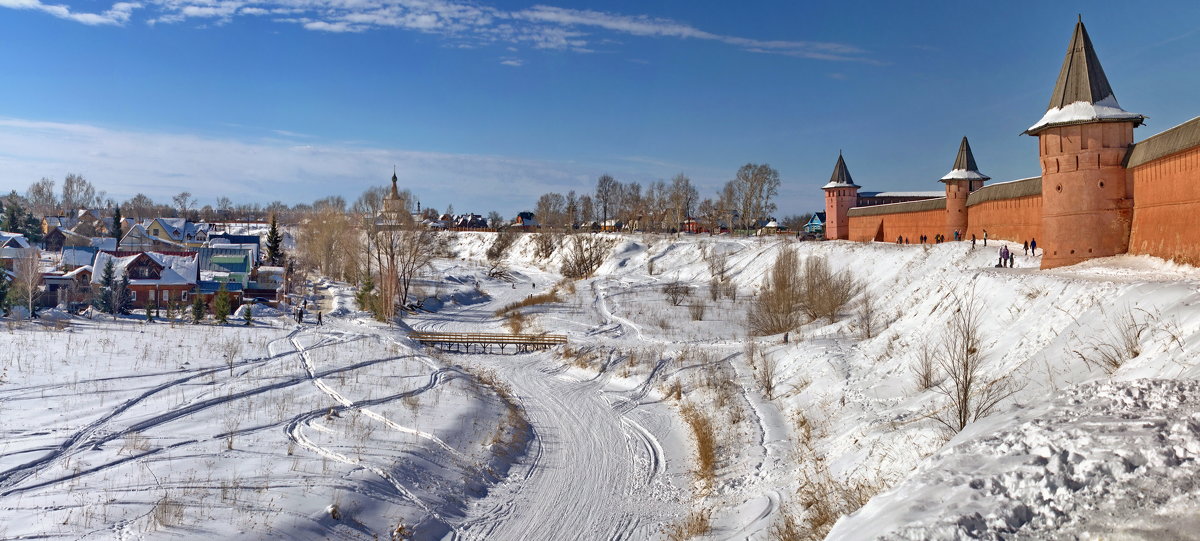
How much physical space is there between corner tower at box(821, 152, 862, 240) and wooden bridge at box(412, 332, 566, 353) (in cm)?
2830

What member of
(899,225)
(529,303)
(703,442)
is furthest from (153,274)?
(899,225)

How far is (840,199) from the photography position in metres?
51.8

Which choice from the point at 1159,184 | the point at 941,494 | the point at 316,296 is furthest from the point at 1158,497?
the point at 316,296

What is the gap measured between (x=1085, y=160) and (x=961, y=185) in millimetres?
17978

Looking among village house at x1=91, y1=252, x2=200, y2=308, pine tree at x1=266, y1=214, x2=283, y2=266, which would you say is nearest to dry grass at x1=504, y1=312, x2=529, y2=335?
village house at x1=91, y1=252, x2=200, y2=308

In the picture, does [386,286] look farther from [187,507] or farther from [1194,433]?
[1194,433]

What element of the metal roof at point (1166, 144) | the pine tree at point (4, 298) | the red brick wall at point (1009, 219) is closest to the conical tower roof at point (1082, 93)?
the metal roof at point (1166, 144)

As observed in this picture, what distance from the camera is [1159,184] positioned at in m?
16.5

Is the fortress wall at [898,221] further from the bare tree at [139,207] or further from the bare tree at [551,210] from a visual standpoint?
the bare tree at [139,207]

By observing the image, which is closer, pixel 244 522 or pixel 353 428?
pixel 244 522

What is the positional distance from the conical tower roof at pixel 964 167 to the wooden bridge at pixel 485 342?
2171 centimetres

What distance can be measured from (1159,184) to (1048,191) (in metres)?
3.05

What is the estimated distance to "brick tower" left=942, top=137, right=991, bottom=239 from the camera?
3525cm

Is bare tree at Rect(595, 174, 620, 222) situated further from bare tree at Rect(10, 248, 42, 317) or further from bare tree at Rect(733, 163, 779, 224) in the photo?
bare tree at Rect(10, 248, 42, 317)
